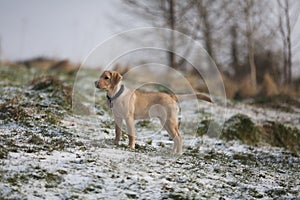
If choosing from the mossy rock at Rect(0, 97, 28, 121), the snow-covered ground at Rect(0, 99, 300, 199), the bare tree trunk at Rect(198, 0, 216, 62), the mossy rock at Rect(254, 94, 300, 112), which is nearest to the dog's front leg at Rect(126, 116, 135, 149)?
the snow-covered ground at Rect(0, 99, 300, 199)

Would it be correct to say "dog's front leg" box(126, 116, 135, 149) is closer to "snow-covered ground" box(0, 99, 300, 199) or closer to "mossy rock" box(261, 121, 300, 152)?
"snow-covered ground" box(0, 99, 300, 199)

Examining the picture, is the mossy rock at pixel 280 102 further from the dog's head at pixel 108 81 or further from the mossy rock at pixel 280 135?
the dog's head at pixel 108 81

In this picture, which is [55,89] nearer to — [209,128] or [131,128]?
[209,128]

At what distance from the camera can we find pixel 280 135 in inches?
367

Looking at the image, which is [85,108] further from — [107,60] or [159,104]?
[159,104]

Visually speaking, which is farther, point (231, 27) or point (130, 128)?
point (231, 27)

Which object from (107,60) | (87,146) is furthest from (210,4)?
(87,146)

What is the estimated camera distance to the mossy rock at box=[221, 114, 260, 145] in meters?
8.90

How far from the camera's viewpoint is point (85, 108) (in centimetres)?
881

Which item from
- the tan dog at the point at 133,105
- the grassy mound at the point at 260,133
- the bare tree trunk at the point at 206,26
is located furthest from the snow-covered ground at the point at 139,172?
the bare tree trunk at the point at 206,26

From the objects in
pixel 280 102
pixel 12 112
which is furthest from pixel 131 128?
pixel 280 102

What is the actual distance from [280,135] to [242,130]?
2.87 feet

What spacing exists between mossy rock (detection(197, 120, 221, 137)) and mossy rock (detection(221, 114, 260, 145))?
0.54 ft

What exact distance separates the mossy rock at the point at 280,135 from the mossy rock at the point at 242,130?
24 cm
